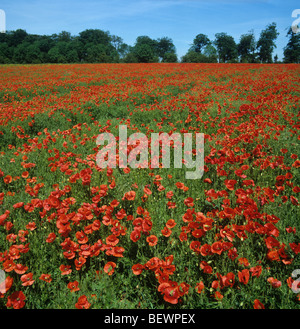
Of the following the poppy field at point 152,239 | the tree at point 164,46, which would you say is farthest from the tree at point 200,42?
the poppy field at point 152,239

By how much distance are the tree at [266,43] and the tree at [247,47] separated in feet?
8.30

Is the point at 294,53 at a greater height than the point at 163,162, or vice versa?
the point at 294,53

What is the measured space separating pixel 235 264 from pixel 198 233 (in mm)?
426

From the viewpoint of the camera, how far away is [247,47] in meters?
60.8

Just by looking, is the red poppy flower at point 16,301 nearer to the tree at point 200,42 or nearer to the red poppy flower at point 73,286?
the red poppy flower at point 73,286

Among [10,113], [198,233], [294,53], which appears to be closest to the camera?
[198,233]

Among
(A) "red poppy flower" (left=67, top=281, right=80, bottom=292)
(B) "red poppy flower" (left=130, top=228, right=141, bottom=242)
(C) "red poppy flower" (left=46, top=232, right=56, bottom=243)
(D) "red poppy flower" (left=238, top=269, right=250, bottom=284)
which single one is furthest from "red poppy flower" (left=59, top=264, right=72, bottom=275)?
(D) "red poppy flower" (left=238, top=269, right=250, bottom=284)

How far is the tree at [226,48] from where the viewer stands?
→ 6625 cm

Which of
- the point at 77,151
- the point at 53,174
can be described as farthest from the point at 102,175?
the point at 77,151

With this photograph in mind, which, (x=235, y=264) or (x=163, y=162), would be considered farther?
(x=163, y=162)

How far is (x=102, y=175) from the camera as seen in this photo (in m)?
3.35

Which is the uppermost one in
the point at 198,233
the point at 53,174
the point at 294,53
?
the point at 294,53

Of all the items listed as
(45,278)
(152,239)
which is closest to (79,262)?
(45,278)
